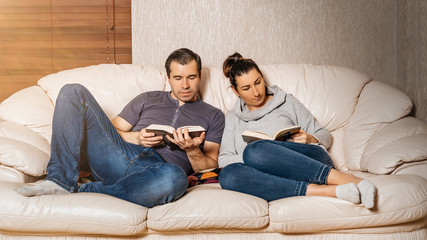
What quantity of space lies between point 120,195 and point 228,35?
157cm

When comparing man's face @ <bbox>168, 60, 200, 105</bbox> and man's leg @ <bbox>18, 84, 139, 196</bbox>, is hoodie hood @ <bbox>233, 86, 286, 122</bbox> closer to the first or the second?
man's face @ <bbox>168, 60, 200, 105</bbox>

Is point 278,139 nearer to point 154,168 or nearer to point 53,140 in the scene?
point 154,168

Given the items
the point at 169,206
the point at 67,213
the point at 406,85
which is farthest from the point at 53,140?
the point at 406,85

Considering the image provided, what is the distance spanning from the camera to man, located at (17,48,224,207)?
1730 mm

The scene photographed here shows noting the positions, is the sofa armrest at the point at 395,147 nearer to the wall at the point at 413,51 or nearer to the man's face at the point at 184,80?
the wall at the point at 413,51

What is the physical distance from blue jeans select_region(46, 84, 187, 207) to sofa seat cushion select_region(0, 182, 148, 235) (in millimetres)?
108

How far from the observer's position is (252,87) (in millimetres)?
2162

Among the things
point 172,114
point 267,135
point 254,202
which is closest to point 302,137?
point 267,135

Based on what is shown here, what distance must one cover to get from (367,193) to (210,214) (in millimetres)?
628

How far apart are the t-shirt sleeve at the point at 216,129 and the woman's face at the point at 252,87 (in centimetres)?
20

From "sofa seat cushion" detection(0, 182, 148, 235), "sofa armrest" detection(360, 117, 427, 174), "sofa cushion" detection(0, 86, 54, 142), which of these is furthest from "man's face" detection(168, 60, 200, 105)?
"sofa armrest" detection(360, 117, 427, 174)

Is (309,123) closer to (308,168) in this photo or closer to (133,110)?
(308,168)

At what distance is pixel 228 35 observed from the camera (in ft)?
9.54

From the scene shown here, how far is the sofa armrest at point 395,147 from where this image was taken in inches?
72.5
